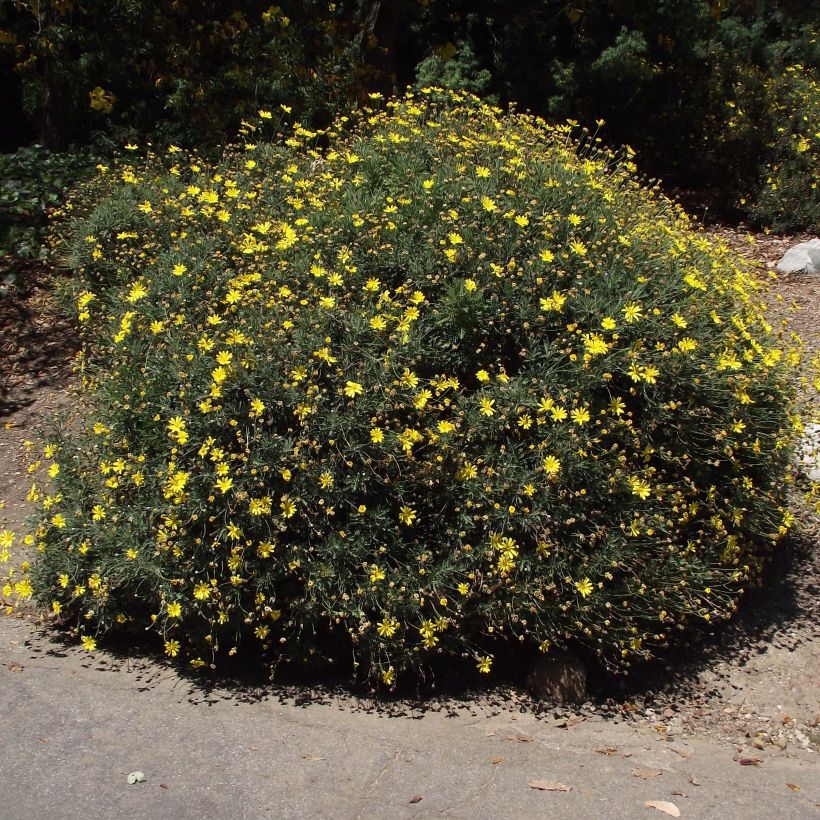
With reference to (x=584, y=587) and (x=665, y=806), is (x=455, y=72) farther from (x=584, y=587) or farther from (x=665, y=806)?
(x=665, y=806)

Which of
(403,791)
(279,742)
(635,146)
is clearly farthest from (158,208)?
(635,146)

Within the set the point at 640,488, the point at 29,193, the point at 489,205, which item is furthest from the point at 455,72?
the point at 640,488

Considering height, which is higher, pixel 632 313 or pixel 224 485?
pixel 632 313

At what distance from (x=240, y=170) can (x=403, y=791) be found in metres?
3.85

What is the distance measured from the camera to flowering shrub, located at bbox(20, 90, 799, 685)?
11.7ft

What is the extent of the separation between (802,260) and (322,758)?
5880mm

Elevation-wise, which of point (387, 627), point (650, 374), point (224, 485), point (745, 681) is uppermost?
point (650, 374)

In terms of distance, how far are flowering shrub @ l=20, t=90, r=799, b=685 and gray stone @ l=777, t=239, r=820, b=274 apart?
3140 mm

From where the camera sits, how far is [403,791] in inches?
121

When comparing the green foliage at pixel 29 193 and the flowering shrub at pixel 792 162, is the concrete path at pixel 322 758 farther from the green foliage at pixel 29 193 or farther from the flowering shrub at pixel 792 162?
the flowering shrub at pixel 792 162

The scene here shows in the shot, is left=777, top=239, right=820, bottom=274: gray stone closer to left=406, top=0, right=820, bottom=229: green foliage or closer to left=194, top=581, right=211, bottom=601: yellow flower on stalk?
left=406, top=0, right=820, bottom=229: green foliage

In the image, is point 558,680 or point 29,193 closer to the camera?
point 558,680

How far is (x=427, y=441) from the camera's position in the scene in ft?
12.1

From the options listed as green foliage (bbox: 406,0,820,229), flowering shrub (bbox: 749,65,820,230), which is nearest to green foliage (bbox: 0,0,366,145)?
green foliage (bbox: 406,0,820,229)
